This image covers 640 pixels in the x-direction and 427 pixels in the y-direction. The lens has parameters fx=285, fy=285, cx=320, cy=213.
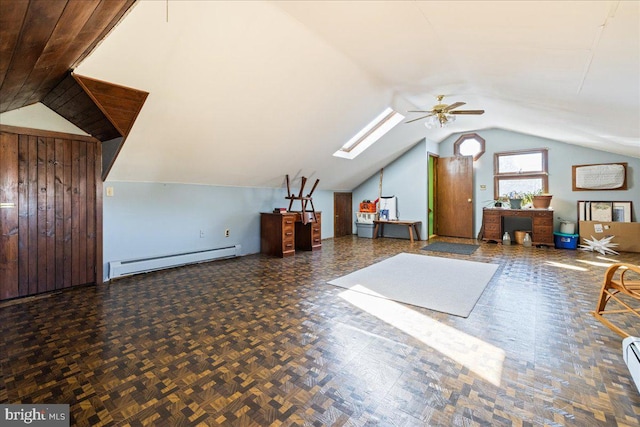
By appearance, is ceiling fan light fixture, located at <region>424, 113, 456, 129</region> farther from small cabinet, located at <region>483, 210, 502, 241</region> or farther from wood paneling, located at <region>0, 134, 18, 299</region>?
wood paneling, located at <region>0, 134, 18, 299</region>

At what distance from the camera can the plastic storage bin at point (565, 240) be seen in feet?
19.2

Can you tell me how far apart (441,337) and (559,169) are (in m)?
6.37

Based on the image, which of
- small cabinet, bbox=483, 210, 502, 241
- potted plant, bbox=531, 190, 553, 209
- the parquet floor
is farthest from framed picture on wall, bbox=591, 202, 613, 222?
the parquet floor

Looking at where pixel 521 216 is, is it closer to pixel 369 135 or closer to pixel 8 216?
pixel 369 135

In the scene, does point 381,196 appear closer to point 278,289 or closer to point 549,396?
point 278,289

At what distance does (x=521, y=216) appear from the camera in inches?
250

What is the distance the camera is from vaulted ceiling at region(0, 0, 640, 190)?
1.87 meters

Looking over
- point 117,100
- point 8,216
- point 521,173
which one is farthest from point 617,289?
point 8,216

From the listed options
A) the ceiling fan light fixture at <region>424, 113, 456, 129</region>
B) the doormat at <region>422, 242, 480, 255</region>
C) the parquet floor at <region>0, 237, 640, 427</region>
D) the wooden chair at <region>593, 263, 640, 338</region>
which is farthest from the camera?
the doormat at <region>422, 242, 480, 255</region>

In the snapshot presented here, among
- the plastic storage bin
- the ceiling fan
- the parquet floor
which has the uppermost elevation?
the ceiling fan

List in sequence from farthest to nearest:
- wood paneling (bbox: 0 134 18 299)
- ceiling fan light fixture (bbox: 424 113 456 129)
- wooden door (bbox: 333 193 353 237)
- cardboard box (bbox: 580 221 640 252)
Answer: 1. wooden door (bbox: 333 193 353 237)
2. cardboard box (bbox: 580 221 640 252)
3. ceiling fan light fixture (bbox: 424 113 456 129)
4. wood paneling (bbox: 0 134 18 299)

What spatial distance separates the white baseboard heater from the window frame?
19.5 feet

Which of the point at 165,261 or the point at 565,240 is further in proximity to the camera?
the point at 565,240

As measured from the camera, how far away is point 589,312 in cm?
269
